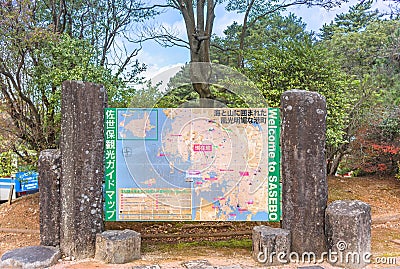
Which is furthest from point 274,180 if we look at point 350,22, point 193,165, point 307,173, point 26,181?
point 350,22

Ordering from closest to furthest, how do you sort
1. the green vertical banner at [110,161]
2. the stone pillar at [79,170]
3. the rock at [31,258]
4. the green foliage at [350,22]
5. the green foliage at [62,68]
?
1. the rock at [31,258]
2. the stone pillar at [79,170]
3. the green vertical banner at [110,161]
4. the green foliage at [62,68]
5. the green foliage at [350,22]

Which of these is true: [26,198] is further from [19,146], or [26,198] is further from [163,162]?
[163,162]

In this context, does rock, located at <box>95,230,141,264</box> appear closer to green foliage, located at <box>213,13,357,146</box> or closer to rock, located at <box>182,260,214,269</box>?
rock, located at <box>182,260,214,269</box>

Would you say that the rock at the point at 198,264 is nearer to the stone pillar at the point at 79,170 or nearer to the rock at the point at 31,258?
the stone pillar at the point at 79,170

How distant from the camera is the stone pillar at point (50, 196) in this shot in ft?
16.9

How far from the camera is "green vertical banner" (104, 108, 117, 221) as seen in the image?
5.27 meters

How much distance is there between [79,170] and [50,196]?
584 mm

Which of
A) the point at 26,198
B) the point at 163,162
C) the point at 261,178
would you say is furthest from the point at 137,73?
the point at 261,178

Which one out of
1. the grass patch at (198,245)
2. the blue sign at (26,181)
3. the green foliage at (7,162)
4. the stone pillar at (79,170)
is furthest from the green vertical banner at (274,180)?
the green foliage at (7,162)

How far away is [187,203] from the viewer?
17.3ft

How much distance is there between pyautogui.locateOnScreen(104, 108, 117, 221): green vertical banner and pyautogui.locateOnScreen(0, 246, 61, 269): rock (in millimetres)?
836

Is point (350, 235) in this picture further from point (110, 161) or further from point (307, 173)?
point (110, 161)

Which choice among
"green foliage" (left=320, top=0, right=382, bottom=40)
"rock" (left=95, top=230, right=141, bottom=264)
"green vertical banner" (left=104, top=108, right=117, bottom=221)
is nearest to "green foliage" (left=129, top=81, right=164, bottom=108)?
"green vertical banner" (left=104, top=108, right=117, bottom=221)

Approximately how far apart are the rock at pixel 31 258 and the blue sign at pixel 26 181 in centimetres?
381
